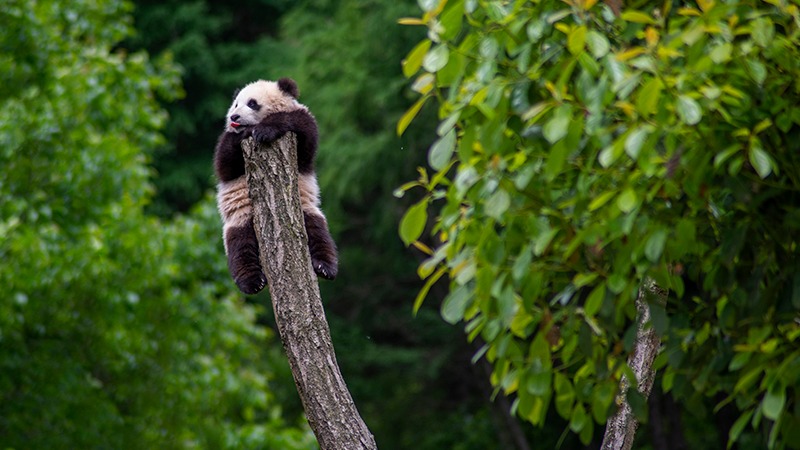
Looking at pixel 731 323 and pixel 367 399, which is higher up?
pixel 731 323

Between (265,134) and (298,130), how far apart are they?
15.9 inches

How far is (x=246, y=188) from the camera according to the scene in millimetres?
5043

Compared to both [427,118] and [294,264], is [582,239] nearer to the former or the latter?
[294,264]

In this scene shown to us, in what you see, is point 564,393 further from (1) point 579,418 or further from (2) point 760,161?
(2) point 760,161

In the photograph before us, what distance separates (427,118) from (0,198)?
6158 mm

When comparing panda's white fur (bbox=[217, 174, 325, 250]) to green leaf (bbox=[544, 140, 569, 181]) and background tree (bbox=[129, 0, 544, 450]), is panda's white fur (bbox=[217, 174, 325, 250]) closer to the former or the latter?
green leaf (bbox=[544, 140, 569, 181])

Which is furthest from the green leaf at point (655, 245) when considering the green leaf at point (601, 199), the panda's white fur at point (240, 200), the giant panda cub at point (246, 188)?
the panda's white fur at point (240, 200)

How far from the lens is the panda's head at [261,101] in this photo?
16.7 ft

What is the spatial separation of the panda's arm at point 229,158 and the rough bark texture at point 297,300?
77 cm

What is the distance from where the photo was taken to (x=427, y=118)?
1384cm

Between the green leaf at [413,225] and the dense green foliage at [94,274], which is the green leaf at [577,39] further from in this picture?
the dense green foliage at [94,274]

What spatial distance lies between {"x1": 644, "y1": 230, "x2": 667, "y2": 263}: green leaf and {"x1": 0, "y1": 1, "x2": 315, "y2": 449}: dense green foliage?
6.96 metres

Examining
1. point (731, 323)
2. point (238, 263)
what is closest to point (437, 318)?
point (238, 263)

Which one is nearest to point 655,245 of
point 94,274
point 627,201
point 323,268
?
point 627,201
